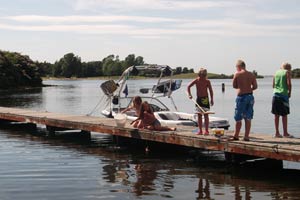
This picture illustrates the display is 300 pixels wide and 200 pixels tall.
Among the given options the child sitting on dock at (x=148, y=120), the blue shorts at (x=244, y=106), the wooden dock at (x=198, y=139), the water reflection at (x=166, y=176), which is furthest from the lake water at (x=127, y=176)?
the blue shorts at (x=244, y=106)

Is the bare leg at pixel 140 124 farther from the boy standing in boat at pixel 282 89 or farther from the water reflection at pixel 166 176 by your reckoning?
the boy standing in boat at pixel 282 89

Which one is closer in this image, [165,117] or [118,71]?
[165,117]

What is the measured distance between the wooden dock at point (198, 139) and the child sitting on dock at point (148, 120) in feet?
0.91

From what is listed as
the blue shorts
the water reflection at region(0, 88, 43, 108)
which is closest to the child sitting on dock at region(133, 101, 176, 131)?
the blue shorts

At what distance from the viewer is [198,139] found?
14953mm

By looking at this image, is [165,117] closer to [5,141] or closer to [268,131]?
[5,141]

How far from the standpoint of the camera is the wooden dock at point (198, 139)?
42.0ft

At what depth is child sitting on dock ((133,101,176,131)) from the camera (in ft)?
56.1

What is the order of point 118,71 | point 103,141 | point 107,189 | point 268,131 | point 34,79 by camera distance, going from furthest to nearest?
point 118,71
point 34,79
point 268,131
point 103,141
point 107,189

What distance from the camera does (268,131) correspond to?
1084 inches

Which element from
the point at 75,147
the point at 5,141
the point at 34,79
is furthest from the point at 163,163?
the point at 34,79

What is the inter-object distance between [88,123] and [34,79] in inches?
3958

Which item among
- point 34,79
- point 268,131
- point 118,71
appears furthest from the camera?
point 118,71

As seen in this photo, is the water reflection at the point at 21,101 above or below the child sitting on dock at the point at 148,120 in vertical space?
below
